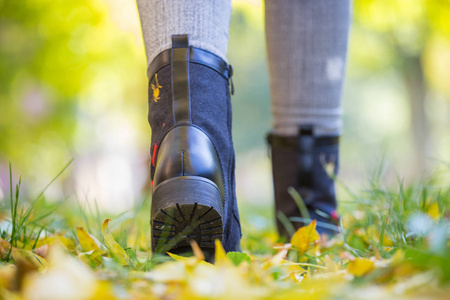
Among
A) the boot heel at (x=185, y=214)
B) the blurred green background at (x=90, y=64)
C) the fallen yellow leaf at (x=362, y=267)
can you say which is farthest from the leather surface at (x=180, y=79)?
the blurred green background at (x=90, y=64)

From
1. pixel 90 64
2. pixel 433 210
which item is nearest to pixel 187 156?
pixel 433 210

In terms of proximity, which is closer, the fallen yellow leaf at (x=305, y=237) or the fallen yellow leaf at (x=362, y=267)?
the fallen yellow leaf at (x=362, y=267)

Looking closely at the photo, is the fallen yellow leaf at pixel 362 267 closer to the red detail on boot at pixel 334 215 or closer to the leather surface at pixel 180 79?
the leather surface at pixel 180 79

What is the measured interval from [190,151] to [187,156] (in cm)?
1

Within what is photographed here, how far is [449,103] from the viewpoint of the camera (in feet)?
41.6

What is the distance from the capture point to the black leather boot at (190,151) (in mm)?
734

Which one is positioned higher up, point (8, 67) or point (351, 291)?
point (8, 67)

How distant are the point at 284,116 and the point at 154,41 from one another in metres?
0.53

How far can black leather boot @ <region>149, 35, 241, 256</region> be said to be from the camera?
0.73m

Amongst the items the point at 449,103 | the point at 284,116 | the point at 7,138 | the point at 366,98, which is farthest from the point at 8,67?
the point at 366,98

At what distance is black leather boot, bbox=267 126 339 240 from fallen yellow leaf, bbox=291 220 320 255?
1.27 feet

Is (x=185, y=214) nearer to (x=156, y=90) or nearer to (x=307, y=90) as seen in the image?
(x=156, y=90)

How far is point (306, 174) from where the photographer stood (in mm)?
1272

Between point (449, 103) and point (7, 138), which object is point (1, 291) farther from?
point (449, 103)
